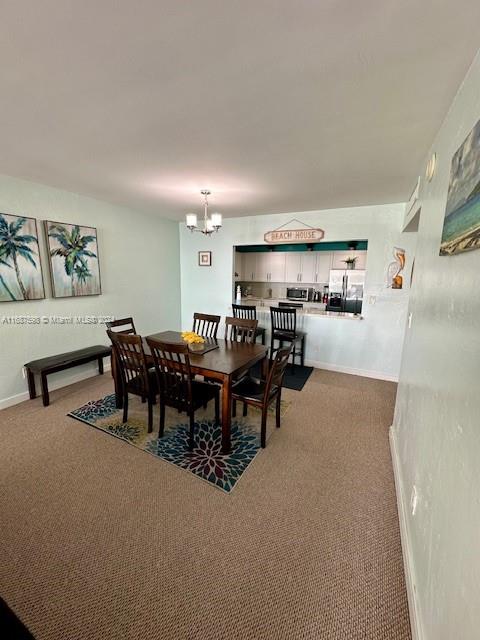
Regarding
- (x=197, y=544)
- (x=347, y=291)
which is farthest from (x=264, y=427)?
(x=347, y=291)

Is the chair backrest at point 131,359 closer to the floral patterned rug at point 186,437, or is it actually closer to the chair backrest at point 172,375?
the chair backrest at point 172,375

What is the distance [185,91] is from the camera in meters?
1.47

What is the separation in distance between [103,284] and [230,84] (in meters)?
3.35

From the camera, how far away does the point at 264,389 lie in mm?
2645

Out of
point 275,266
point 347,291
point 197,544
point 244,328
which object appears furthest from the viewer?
point 275,266

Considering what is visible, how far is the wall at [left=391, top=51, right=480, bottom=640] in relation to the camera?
821 millimetres

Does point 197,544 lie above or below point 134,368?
below

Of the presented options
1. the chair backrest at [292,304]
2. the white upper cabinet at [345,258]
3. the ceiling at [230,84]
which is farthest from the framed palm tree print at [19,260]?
the white upper cabinet at [345,258]

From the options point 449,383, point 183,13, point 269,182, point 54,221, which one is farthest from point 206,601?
point 54,221

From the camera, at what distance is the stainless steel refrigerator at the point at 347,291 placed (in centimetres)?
494

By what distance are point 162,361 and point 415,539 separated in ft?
6.68

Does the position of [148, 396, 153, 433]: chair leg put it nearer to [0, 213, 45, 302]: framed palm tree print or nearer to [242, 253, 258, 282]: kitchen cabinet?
[0, 213, 45, 302]: framed palm tree print

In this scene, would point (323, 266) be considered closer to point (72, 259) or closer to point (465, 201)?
point (72, 259)

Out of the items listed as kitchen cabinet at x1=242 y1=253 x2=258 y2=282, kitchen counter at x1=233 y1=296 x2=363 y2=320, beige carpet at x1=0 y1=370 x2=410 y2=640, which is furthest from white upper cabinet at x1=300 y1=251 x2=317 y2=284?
beige carpet at x1=0 y1=370 x2=410 y2=640
